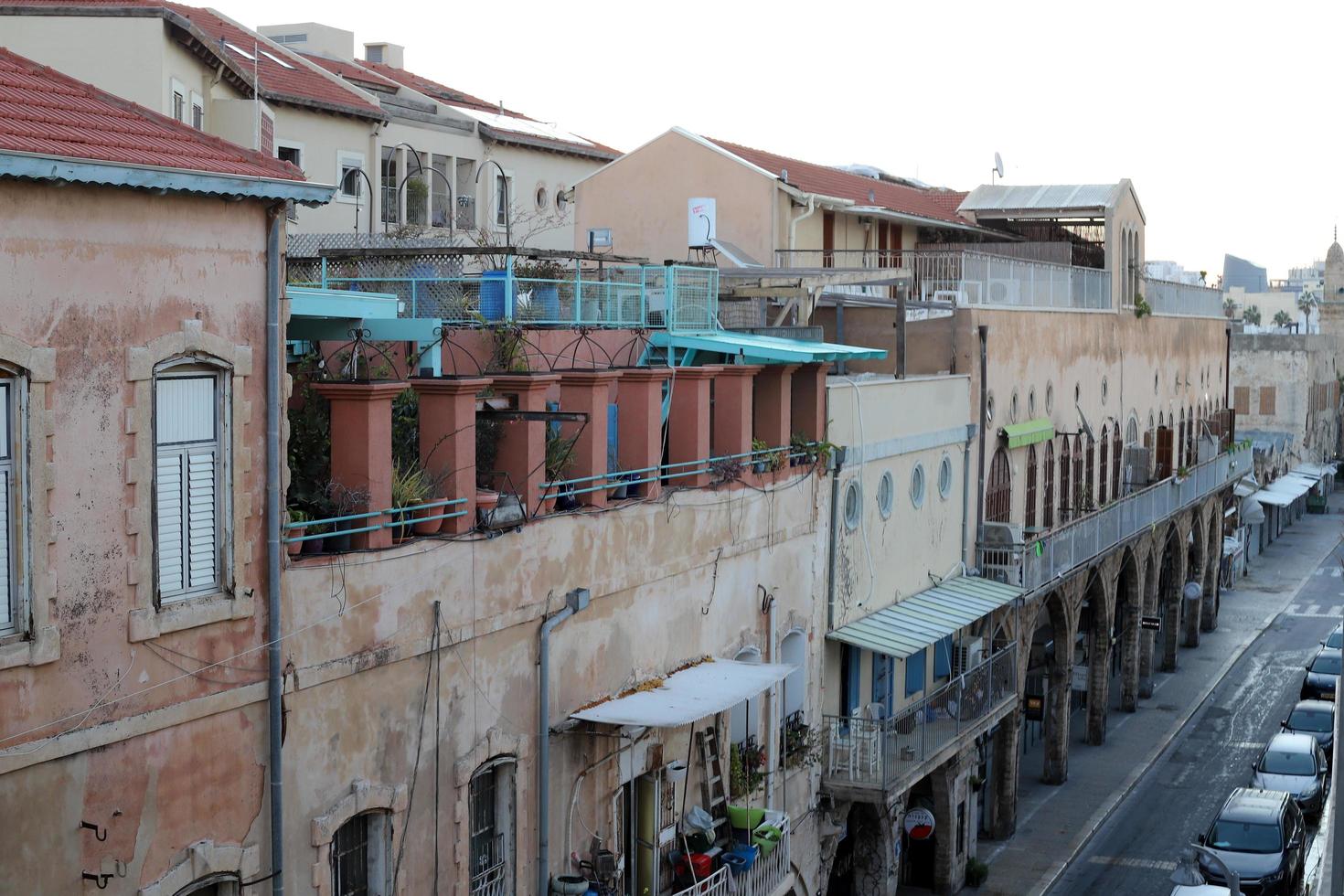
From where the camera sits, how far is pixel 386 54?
4353 cm

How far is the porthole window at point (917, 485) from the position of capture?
26.5 metres

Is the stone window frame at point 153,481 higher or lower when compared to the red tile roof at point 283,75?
lower

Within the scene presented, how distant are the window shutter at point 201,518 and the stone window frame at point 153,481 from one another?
0.12 m

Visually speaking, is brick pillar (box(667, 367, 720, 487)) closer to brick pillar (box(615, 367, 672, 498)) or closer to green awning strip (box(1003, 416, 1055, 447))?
brick pillar (box(615, 367, 672, 498))

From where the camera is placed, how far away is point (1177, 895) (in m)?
→ 25.4

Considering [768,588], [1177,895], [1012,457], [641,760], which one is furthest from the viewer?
[1012,457]

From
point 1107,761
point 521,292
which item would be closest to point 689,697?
point 521,292

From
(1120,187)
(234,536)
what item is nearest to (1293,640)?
(1120,187)

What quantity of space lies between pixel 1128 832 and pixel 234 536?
83.2 feet

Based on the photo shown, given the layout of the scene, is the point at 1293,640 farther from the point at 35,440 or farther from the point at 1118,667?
the point at 35,440

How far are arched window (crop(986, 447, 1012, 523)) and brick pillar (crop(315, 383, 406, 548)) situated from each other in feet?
60.1

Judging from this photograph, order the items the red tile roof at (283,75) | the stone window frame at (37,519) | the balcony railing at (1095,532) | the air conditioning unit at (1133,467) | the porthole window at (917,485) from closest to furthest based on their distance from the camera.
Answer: the stone window frame at (37,519) → the porthole window at (917,485) → the red tile roof at (283,75) → the balcony railing at (1095,532) → the air conditioning unit at (1133,467)

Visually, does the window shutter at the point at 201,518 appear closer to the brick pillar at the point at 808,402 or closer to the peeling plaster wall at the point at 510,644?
the peeling plaster wall at the point at 510,644

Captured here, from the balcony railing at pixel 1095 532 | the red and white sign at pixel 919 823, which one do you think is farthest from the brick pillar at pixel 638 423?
the balcony railing at pixel 1095 532
